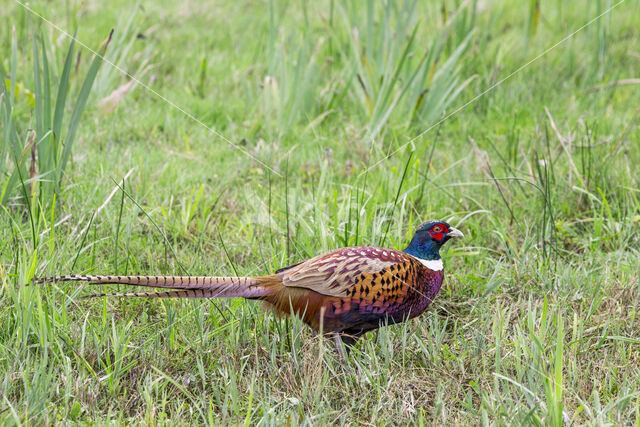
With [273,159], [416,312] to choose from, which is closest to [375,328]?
[416,312]

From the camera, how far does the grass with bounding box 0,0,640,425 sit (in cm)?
240

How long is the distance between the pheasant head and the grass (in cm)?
18

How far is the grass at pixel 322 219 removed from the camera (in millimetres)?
2402

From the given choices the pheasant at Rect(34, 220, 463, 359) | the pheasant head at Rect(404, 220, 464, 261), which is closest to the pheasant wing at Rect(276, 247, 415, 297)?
the pheasant at Rect(34, 220, 463, 359)

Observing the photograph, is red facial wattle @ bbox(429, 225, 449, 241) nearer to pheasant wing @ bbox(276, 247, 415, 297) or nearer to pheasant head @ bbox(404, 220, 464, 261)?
pheasant head @ bbox(404, 220, 464, 261)

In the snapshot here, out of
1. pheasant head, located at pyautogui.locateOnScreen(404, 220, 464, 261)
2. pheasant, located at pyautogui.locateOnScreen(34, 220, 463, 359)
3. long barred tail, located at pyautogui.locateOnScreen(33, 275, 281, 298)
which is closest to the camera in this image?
long barred tail, located at pyautogui.locateOnScreen(33, 275, 281, 298)

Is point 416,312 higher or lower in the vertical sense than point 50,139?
lower

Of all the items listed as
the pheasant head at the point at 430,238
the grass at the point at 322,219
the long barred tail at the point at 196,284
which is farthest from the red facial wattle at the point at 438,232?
the long barred tail at the point at 196,284

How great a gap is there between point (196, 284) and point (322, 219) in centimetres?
90

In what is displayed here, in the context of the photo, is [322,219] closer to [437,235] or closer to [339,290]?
[437,235]

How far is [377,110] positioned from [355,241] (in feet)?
4.96

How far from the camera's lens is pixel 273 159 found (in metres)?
4.24

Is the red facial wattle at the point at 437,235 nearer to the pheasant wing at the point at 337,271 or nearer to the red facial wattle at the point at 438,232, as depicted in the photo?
the red facial wattle at the point at 438,232

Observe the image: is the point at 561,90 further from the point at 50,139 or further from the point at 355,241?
the point at 50,139
